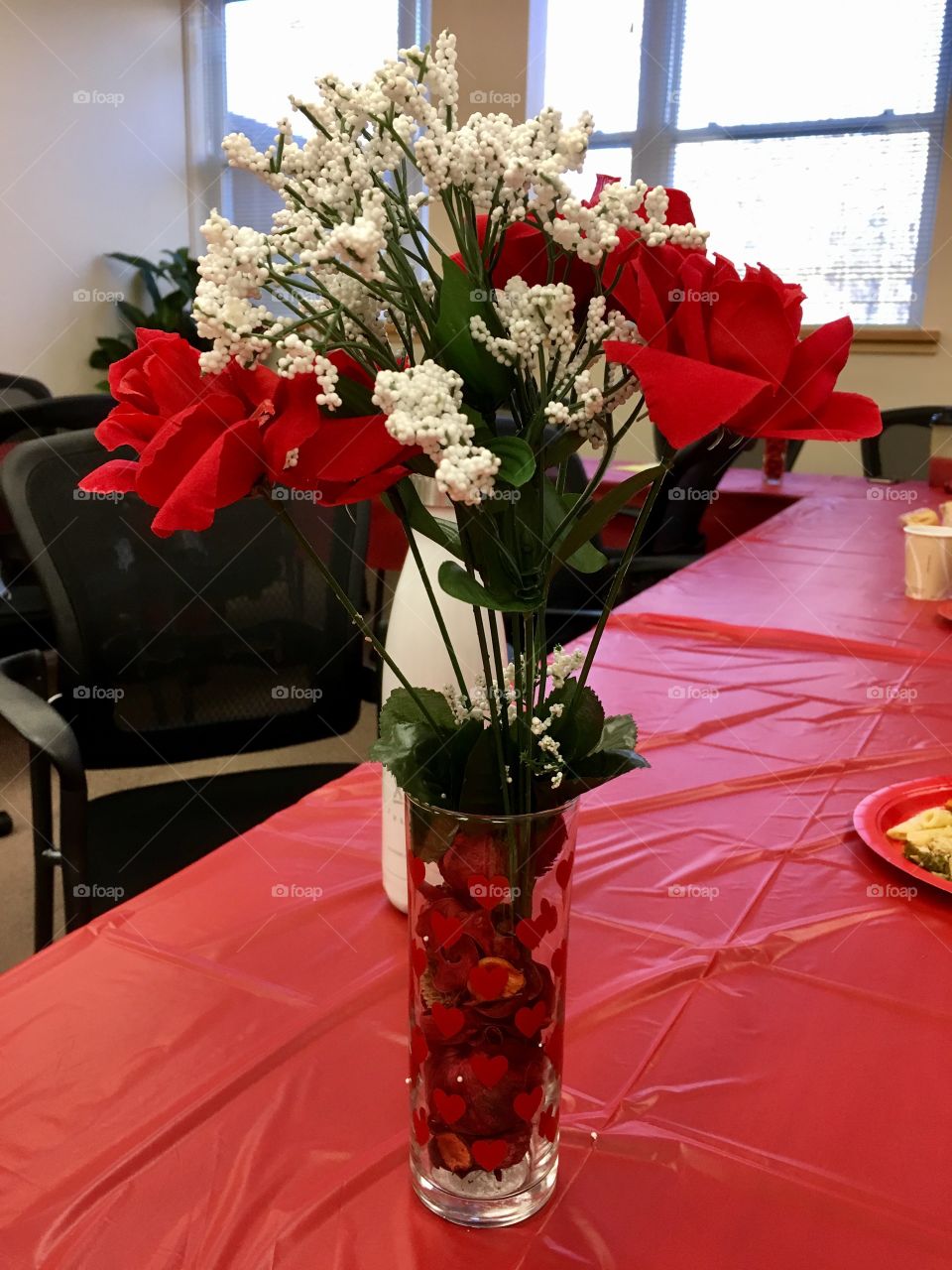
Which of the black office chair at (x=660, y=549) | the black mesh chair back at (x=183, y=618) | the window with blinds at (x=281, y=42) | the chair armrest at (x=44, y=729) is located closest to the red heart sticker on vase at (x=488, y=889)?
the chair armrest at (x=44, y=729)

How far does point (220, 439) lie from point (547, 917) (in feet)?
0.88

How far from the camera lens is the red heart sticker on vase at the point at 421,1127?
506 millimetres

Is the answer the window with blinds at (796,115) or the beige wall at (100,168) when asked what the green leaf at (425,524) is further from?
the beige wall at (100,168)

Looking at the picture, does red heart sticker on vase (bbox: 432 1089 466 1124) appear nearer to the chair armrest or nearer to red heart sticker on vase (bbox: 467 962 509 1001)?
red heart sticker on vase (bbox: 467 962 509 1001)

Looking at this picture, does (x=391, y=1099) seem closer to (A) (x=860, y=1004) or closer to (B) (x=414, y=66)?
(A) (x=860, y=1004)

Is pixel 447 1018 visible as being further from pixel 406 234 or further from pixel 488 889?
pixel 406 234

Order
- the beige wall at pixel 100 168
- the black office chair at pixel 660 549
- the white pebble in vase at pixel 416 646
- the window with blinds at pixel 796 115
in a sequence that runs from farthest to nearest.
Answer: the beige wall at pixel 100 168
the window with blinds at pixel 796 115
the black office chair at pixel 660 549
the white pebble in vase at pixel 416 646

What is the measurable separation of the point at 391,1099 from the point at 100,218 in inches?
209

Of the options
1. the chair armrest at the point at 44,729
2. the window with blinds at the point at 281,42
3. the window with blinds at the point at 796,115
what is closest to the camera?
the chair armrest at the point at 44,729

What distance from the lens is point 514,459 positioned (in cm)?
42

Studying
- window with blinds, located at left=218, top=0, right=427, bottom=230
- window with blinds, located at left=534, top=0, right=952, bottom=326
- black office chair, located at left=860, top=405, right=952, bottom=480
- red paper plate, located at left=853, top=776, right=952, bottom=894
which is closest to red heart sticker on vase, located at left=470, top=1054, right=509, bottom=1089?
red paper plate, located at left=853, top=776, right=952, bottom=894

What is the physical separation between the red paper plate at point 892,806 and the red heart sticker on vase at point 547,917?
17.3 inches

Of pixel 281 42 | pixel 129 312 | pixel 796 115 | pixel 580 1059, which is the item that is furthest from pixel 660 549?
pixel 281 42

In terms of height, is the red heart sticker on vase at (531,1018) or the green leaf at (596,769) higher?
the green leaf at (596,769)
